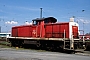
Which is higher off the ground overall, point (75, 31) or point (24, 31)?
point (24, 31)

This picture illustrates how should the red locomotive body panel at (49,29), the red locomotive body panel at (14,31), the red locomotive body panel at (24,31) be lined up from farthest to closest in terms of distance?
the red locomotive body panel at (14,31), the red locomotive body panel at (24,31), the red locomotive body panel at (49,29)

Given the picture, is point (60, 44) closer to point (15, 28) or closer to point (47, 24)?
point (47, 24)

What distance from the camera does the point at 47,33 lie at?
24.6 metres

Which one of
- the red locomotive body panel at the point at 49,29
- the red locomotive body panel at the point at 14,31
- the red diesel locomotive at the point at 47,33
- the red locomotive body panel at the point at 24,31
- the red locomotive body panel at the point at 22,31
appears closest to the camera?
the red diesel locomotive at the point at 47,33

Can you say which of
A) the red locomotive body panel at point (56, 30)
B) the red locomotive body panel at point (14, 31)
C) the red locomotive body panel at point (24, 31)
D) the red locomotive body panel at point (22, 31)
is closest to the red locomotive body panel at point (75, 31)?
the red locomotive body panel at point (56, 30)

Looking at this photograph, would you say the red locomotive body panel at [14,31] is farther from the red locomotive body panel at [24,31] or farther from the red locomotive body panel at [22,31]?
the red locomotive body panel at [24,31]

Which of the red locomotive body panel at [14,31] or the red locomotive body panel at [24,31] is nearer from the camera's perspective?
the red locomotive body panel at [24,31]

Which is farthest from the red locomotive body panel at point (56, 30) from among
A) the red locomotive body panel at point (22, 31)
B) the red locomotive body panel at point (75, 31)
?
the red locomotive body panel at point (22, 31)

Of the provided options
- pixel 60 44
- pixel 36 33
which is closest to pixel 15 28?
pixel 36 33

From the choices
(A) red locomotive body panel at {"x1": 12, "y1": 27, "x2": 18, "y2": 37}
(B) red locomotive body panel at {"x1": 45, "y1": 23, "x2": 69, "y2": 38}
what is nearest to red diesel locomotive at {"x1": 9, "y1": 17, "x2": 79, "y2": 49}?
(B) red locomotive body panel at {"x1": 45, "y1": 23, "x2": 69, "y2": 38}

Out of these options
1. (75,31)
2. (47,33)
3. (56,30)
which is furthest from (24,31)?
(75,31)

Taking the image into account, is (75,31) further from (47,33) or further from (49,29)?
(47,33)

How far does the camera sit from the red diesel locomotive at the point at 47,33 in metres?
22.2

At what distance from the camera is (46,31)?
2466cm
